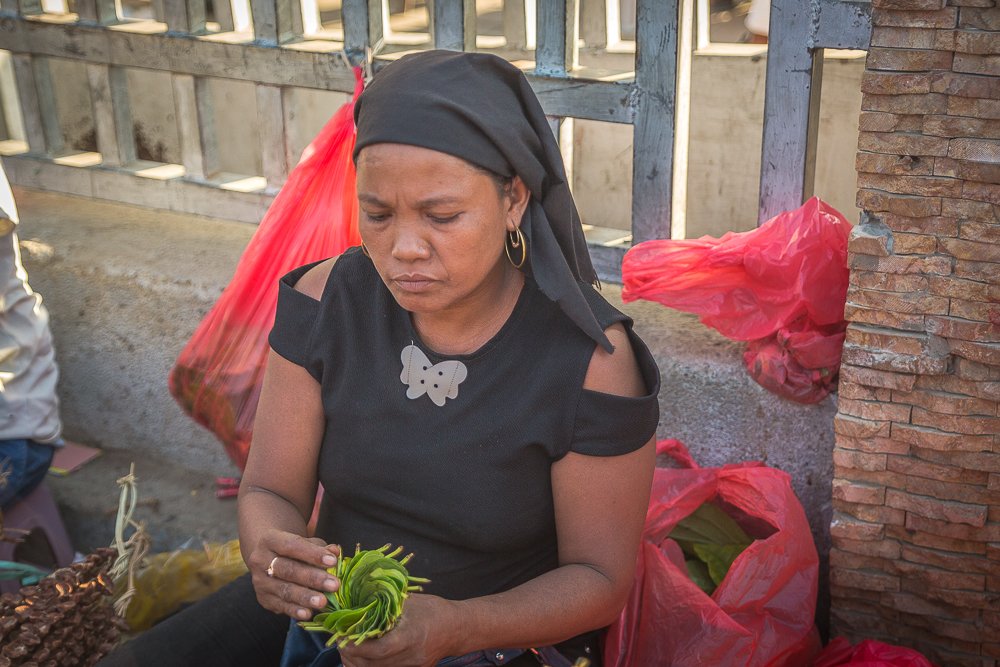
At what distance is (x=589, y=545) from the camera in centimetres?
210

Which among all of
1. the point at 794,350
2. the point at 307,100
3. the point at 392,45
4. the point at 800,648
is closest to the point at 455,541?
the point at 800,648

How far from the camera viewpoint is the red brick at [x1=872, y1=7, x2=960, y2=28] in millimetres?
2309

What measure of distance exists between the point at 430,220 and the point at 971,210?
3.99ft

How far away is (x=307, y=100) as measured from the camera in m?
6.77

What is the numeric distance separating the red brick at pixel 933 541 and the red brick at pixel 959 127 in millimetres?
938

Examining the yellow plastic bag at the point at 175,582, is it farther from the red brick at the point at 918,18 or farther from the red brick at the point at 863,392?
the red brick at the point at 918,18

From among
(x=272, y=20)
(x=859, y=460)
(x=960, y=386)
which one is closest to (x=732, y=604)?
(x=859, y=460)

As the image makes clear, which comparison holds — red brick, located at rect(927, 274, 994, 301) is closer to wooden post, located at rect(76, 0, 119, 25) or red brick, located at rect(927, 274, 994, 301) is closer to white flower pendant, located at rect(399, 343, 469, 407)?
white flower pendant, located at rect(399, 343, 469, 407)

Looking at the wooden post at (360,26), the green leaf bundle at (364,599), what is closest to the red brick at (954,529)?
the green leaf bundle at (364,599)

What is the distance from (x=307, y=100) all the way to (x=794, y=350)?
4.59 m

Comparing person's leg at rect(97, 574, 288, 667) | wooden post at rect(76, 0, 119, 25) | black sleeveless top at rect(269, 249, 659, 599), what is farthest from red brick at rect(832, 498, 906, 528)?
wooden post at rect(76, 0, 119, 25)

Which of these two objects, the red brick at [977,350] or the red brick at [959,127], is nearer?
the red brick at [959,127]

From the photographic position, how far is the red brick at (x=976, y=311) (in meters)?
2.44

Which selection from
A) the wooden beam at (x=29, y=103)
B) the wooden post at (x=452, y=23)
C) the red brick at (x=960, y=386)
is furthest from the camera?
the wooden beam at (x=29, y=103)
